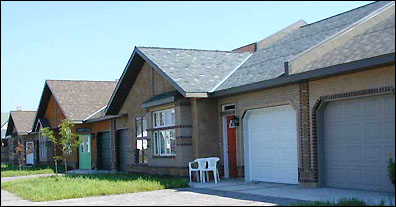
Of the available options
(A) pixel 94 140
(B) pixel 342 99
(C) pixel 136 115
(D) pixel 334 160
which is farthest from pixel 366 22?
(A) pixel 94 140

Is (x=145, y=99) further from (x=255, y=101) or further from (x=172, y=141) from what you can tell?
(x=255, y=101)

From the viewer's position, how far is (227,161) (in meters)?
19.1

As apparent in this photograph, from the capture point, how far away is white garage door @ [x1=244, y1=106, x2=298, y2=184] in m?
15.8

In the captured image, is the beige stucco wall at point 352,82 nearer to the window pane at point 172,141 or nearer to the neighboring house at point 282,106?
the neighboring house at point 282,106

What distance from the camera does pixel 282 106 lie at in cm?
1603

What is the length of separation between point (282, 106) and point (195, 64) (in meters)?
5.47

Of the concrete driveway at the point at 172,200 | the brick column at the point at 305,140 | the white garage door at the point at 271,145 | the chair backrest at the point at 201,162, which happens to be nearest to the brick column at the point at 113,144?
the chair backrest at the point at 201,162

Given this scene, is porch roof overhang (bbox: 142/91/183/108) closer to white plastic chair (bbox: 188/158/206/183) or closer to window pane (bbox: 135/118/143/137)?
window pane (bbox: 135/118/143/137)

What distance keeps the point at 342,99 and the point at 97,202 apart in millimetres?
6345

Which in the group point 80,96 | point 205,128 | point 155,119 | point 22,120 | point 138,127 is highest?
point 80,96

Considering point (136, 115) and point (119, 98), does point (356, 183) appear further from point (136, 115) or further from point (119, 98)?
point (119, 98)

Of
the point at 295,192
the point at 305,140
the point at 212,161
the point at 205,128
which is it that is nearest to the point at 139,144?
the point at 205,128

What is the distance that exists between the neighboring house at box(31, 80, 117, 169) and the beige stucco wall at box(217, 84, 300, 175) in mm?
10072

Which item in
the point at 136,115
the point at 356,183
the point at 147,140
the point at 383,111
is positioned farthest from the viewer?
the point at 136,115
